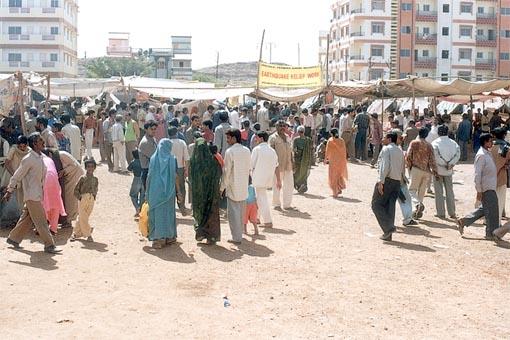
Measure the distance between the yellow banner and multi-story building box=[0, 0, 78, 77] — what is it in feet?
147

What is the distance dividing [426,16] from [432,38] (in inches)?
81.5

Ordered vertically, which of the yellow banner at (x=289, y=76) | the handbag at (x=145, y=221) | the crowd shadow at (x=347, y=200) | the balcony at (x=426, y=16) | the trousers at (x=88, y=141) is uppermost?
the balcony at (x=426, y=16)

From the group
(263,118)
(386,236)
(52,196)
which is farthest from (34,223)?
(263,118)

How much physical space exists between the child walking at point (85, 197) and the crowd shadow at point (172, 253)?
879mm

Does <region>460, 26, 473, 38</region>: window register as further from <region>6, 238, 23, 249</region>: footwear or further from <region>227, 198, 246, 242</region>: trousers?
<region>6, 238, 23, 249</region>: footwear

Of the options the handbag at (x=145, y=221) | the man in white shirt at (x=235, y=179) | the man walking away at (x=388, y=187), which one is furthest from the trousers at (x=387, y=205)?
the handbag at (x=145, y=221)

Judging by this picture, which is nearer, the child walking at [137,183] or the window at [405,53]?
the child walking at [137,183]

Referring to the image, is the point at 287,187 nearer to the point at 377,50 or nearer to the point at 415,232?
the point at 415,232

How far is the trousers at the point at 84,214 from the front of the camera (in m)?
8.77

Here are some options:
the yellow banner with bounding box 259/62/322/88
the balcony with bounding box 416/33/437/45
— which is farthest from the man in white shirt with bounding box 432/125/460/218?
the balcony with bounding box 416/33/437/45

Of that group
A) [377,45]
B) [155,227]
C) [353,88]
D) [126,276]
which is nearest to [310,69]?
[353,88]

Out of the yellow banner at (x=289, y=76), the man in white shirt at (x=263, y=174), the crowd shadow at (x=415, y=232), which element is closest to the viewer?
the crowd shadow at (x=415, y=232)

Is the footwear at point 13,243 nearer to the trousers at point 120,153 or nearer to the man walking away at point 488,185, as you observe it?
the man walking away at point 488,185

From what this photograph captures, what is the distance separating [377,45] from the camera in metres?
64.0
